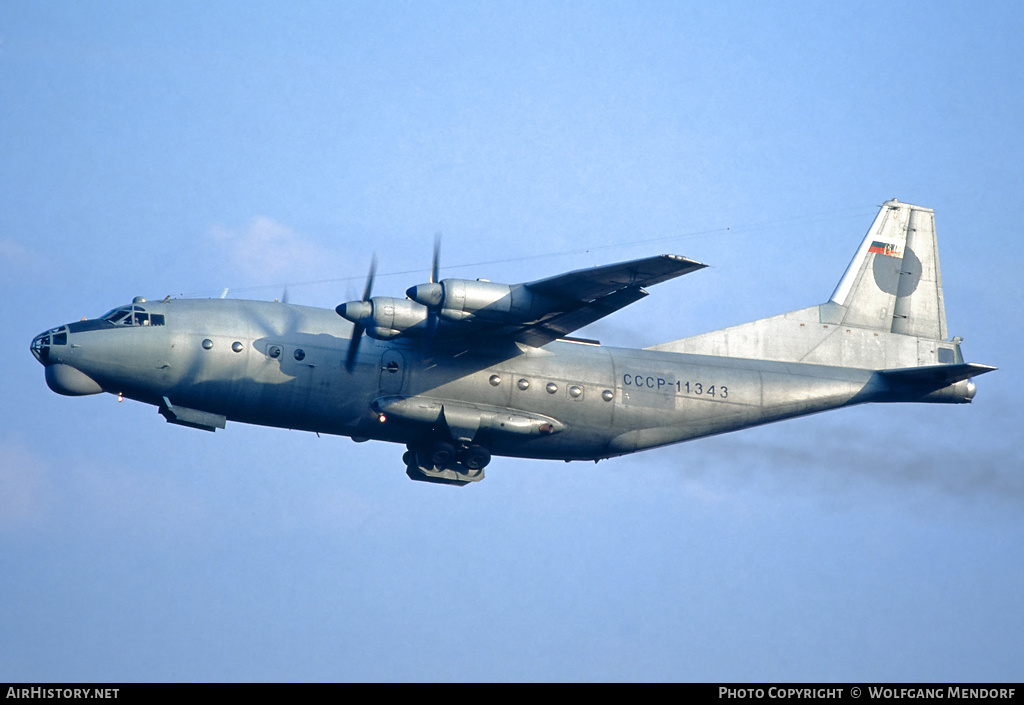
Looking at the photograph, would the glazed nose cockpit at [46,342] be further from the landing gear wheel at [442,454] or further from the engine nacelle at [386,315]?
the landing gear wheel at [442,454]

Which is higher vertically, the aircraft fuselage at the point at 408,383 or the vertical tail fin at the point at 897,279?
the vertical tail fin at the point at 897,279

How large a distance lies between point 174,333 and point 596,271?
9250mm

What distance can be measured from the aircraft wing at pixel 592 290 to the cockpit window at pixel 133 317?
7.69m

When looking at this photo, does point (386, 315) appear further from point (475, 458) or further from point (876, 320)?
point (876, 320)

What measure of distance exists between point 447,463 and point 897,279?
13.2 meters

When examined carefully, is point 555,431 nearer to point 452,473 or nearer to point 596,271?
point 452,473

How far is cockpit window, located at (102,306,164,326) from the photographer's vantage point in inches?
1019

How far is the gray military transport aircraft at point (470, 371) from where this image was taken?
2527 centimetres

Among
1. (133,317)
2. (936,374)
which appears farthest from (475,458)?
(936,374)

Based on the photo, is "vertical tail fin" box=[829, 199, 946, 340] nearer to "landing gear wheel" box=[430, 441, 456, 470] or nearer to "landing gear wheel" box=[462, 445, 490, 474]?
"landing gear wheel" box=[462, 445, 490, 474]

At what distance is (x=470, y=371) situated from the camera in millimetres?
26734

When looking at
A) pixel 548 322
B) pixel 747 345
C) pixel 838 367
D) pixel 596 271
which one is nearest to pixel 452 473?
pixel 548 322

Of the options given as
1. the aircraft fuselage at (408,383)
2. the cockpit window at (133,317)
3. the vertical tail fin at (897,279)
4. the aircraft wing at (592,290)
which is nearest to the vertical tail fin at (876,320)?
the vertical tail fin at (897,279)

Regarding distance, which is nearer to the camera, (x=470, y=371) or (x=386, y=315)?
(x=386, y=315)
